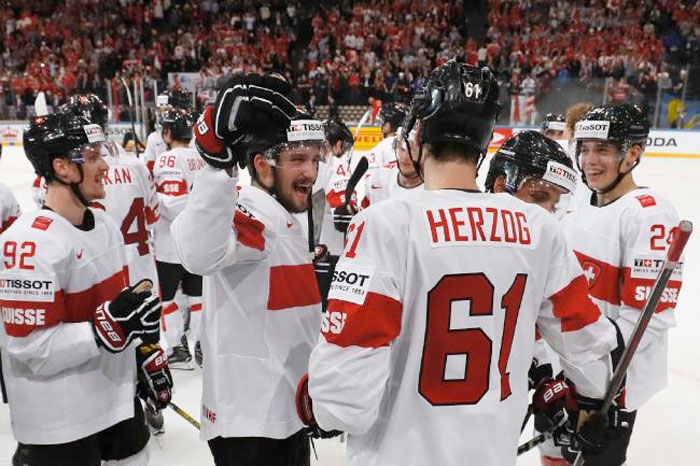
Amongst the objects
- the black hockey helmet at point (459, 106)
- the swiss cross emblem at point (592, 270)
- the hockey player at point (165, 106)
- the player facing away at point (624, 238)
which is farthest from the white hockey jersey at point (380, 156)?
the black hockey helmet at point (459, 106)

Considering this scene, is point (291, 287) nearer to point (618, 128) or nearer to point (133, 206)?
point (618, 128)

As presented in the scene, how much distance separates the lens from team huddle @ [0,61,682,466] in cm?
131

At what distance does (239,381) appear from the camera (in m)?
1.90

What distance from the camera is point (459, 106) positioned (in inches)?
52.6

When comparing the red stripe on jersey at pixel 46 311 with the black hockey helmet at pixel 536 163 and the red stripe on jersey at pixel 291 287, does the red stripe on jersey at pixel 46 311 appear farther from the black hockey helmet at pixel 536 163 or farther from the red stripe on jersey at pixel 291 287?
the black hockey helmet at pixel 536 163

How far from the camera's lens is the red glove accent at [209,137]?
158 cm

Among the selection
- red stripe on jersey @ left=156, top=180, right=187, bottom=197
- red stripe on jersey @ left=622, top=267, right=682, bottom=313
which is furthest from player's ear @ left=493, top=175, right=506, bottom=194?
red stripe on jersey @ left=156, top=180, right=187, bottom=197

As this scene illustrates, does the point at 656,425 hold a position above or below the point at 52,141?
below

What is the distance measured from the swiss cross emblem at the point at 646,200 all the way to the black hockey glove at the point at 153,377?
1863mm

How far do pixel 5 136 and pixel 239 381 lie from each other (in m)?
14.9

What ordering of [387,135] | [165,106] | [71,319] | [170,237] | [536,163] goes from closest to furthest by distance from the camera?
[71,319] → [536,163] → [170,237] → [165,106] → [387,135]

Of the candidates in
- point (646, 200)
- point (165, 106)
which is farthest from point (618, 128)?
point (165, 106)

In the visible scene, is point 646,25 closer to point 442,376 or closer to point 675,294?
point 675,294

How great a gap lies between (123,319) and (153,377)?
466 millimetres
